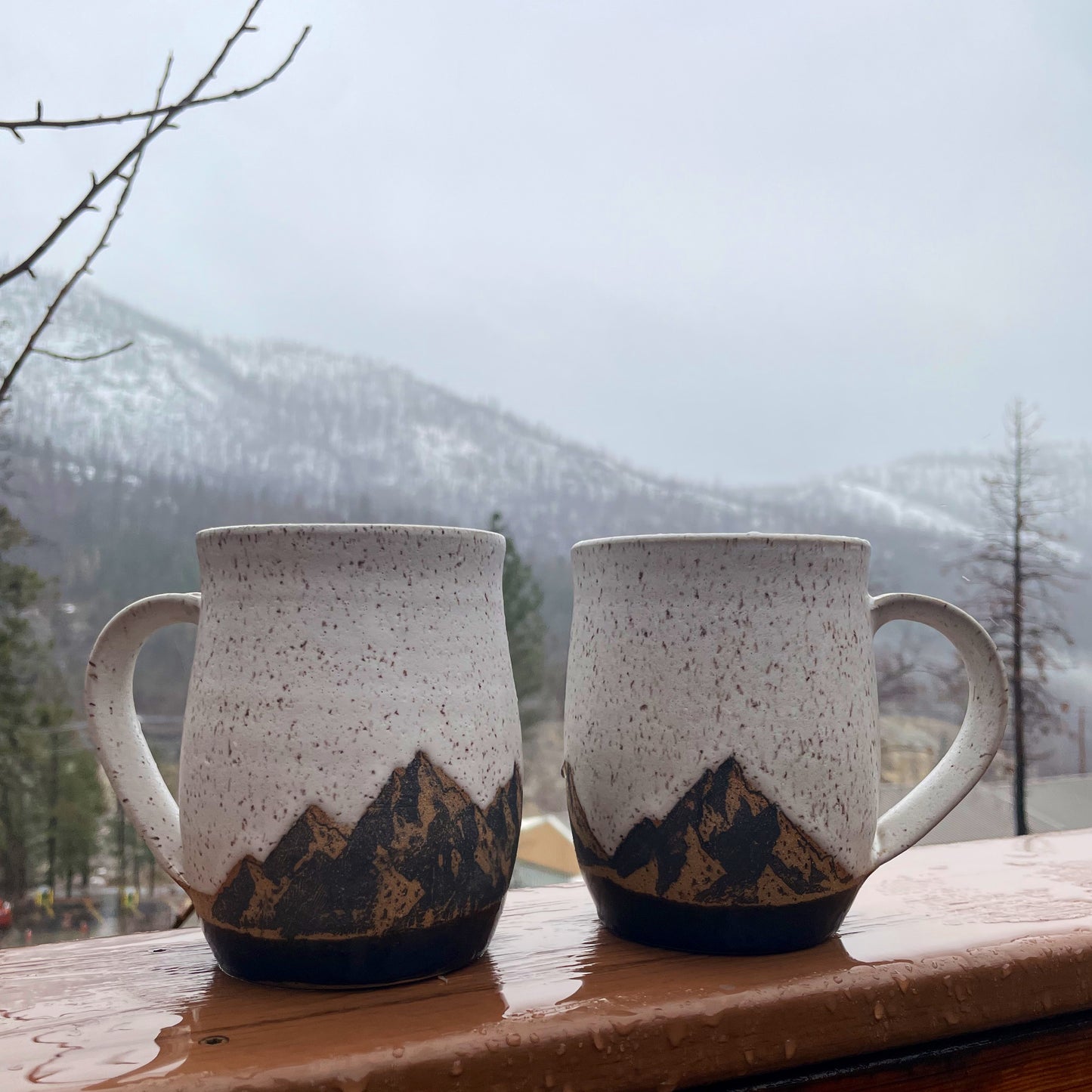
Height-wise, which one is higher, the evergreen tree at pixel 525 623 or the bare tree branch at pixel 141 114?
the bare tree branch at pixel 141 114

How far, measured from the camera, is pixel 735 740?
0.43m

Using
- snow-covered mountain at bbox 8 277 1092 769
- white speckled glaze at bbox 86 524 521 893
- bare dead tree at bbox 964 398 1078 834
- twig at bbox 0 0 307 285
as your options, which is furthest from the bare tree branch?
bare dead tree at bbox 964 398 1078 834

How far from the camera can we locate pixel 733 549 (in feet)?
1.44

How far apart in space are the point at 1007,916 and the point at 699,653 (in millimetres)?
264

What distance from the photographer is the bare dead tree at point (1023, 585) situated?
1960mm

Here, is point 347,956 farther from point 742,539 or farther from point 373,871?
point 742,539

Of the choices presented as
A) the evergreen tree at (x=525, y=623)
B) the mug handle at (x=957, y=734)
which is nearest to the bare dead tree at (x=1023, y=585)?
the evergreen tree at (x=525, y=623)

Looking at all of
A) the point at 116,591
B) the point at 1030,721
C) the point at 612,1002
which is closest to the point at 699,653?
the point at 612,1002

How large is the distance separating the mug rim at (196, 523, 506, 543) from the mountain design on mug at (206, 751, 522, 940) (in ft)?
0.34

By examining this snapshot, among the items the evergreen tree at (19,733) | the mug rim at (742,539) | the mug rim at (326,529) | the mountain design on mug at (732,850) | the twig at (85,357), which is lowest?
the evergreen tree at (19,733)

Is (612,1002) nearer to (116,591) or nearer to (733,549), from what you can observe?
(733,549)

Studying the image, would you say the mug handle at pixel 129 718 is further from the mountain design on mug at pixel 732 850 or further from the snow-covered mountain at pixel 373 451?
the snow-covered mountain at pixel 373 451

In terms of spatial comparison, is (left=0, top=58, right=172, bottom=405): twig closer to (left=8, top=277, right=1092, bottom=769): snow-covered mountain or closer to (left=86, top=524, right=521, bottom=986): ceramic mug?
(left=86, top=524, right=521, bottom=986): ceramic mug

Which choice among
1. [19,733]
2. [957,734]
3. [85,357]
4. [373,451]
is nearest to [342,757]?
[957,734]
